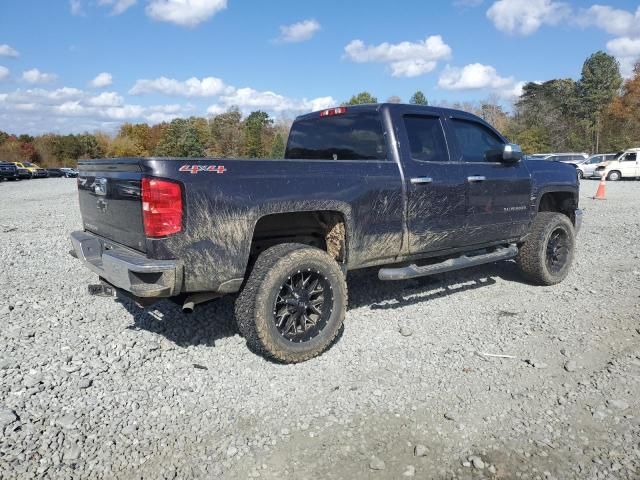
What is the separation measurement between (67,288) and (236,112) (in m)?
76.4

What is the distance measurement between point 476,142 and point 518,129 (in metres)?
63.0

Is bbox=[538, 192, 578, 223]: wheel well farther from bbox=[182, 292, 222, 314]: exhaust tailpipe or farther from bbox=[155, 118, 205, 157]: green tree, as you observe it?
bbox=[155, 118, 205, 157]: green tree

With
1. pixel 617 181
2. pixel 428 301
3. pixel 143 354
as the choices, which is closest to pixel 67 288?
pixel 143 354

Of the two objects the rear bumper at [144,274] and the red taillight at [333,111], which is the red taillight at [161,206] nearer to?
the rear bumper at [144,274]

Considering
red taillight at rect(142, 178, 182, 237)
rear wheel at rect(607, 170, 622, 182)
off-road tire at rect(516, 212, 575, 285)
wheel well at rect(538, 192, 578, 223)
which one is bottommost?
rear wheel at rect(607, 170, 622, 182)

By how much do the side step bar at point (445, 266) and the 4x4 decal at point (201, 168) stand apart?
178 cm

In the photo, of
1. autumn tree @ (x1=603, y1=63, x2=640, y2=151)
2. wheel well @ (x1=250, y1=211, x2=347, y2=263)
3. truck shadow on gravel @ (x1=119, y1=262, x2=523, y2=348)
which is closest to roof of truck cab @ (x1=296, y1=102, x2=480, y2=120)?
wheel well @ (x1=250, y1=211, x2=347, y2=263)

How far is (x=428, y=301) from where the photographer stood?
540 centimetres

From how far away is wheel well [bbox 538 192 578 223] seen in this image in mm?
6496

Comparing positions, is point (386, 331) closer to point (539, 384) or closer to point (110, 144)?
point (539, 384)

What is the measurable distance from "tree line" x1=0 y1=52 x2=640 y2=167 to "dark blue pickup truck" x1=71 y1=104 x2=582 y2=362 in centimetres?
3774

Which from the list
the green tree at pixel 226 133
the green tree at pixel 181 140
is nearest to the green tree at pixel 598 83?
the green tree at pixel 226 133

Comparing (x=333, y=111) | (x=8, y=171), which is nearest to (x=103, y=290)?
(x=333, y=111)

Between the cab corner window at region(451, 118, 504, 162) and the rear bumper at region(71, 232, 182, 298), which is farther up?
the cab corner window at region(451, 118, 504, 162)
